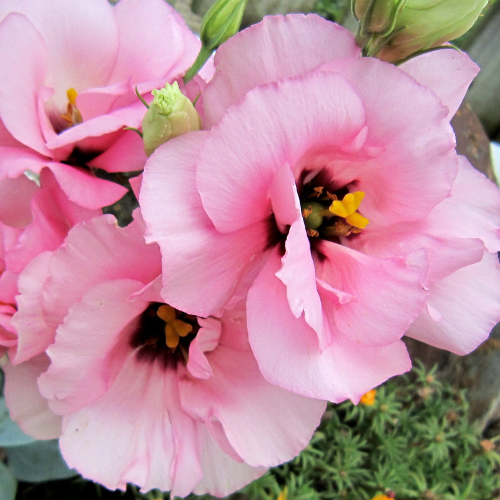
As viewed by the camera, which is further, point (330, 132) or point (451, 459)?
point (451, 459)

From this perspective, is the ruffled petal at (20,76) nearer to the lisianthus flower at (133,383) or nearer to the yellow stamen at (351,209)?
the lisianthus flower at (133,383)

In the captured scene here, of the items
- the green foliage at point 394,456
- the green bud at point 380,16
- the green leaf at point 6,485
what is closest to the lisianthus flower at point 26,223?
the green bud at point 380,16

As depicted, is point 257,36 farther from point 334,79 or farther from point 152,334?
point 152,334

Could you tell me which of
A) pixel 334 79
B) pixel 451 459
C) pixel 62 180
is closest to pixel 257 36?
pixel 334 79

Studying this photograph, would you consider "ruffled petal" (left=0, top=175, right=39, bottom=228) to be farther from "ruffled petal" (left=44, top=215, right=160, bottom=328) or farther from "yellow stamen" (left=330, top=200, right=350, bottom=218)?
"yellow stamen" (left=330, top=200, right=350, bottom=218)

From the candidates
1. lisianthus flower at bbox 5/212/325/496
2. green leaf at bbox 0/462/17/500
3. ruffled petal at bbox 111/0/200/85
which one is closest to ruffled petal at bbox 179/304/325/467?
lisianthus flower at bbox 5/212/325/496

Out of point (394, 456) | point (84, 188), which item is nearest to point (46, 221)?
point (84, 188)

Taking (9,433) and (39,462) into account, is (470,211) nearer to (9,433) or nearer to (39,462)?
(9,433)
